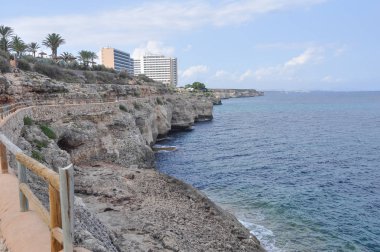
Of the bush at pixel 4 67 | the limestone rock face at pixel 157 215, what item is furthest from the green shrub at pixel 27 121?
the bush at pixel 4 67

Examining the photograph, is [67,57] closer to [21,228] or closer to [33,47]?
[33,47]

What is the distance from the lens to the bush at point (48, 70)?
54.9 metres

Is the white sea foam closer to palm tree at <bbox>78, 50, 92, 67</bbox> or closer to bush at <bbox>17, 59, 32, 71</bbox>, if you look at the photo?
bush at <bbox>17, 59, 32, 71</bbox>

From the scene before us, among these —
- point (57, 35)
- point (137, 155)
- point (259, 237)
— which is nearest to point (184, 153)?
point (137, 155)

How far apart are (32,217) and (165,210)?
1554cm

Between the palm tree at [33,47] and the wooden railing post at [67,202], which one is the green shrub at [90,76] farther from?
the wooden railing post at [67,202]

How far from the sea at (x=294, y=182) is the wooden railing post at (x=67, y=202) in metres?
17.6

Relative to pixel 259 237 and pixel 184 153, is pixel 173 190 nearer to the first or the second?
pixel 259 237

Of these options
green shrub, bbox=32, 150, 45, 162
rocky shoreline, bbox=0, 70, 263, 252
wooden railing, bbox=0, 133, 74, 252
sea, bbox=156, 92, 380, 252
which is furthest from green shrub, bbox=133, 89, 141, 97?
wooden railing, bbox=0, 133, 74, 252

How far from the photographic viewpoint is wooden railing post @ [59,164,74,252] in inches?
137

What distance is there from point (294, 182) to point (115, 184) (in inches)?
671

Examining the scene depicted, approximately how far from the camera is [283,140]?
55938 mm

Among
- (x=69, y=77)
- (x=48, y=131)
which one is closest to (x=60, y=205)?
(x=48, y=131)

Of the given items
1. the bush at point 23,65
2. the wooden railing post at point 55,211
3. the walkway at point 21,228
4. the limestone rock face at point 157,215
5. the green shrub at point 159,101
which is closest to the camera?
the wooden railing post at point 55,211
